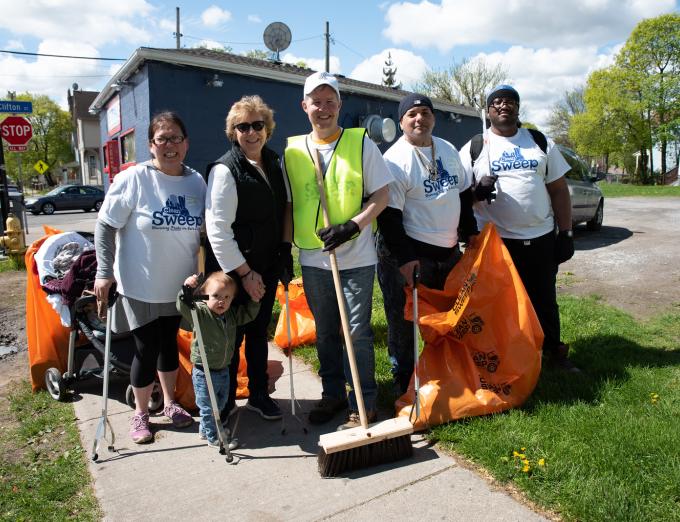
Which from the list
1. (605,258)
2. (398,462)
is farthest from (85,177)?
(398,462)

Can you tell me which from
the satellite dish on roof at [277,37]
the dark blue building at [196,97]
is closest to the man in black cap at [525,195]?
the dark blue building at [196,97]

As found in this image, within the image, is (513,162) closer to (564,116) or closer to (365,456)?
(365,456)

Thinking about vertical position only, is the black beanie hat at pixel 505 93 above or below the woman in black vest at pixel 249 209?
above

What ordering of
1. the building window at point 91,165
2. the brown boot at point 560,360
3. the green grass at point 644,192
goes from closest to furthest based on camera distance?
the brown boot at point 560,360 < the green grass at point 644,192 < the building window at point 91,165

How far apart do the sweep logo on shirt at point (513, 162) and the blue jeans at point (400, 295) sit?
26.4 inches

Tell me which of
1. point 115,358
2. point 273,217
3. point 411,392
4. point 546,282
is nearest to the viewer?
point 273,217

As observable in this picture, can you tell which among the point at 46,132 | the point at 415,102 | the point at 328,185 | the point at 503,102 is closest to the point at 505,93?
the point at 503,102

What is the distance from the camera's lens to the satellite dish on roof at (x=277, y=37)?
16094mm

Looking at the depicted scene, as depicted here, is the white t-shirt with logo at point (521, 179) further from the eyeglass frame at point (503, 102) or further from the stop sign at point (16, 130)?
the stop sign at point (16, 130)

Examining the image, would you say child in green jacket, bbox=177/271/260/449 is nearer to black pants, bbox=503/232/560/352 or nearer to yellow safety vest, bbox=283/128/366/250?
yellow safety vest, bbox=283/128/366/250

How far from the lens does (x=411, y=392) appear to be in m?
3.28

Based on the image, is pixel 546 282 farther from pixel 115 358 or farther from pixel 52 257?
pixel 52 257

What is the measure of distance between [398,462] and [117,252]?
6.53 ft

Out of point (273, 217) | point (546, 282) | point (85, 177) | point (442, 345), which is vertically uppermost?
point (85, 177)
